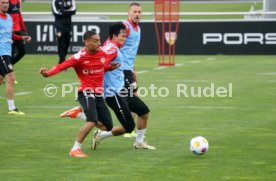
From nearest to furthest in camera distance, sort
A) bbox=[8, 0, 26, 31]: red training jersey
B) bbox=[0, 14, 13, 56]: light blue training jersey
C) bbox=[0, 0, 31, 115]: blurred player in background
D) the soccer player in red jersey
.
→ the soccer player in red jersey
bbox=[0, 0, 31, 115]: blurred player in background
bbox=[0, 14, 13, 56]: light blue training jersey
bbox=[8, 0, 26, 31]: red training jersey

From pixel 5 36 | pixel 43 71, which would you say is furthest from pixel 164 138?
pixel 5 36

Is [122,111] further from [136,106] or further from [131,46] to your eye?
[131,46]

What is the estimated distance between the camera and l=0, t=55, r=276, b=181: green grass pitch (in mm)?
10516

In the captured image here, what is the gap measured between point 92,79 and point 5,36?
17.1ft

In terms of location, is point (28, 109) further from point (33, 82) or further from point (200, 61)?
point (200, 61)

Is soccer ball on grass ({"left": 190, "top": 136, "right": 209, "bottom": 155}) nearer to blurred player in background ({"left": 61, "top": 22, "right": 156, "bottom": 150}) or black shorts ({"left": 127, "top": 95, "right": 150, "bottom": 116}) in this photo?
blurred player in background ({"left": 61, "top": 22, "right": 156, "bottom": 150})

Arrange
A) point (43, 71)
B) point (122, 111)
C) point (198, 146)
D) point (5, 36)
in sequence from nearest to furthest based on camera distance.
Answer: point (43, 71) → point (198, 146) → point (122, 111) → point (5, 36)

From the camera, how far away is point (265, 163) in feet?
36.3

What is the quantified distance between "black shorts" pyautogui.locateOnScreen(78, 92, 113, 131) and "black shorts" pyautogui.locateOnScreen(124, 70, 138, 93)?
41.6 inches

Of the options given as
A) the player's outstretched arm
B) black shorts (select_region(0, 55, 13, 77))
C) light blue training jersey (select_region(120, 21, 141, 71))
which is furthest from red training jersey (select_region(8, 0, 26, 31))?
the player's outstretched arm

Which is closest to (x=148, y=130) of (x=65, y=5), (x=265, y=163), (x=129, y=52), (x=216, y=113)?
(x=129, y=52)

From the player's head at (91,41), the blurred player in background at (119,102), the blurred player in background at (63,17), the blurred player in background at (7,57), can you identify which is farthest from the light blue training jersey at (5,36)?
the blurred player in background at (63,17)

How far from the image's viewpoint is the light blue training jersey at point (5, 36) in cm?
1662

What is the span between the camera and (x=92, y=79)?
39.4 ft
